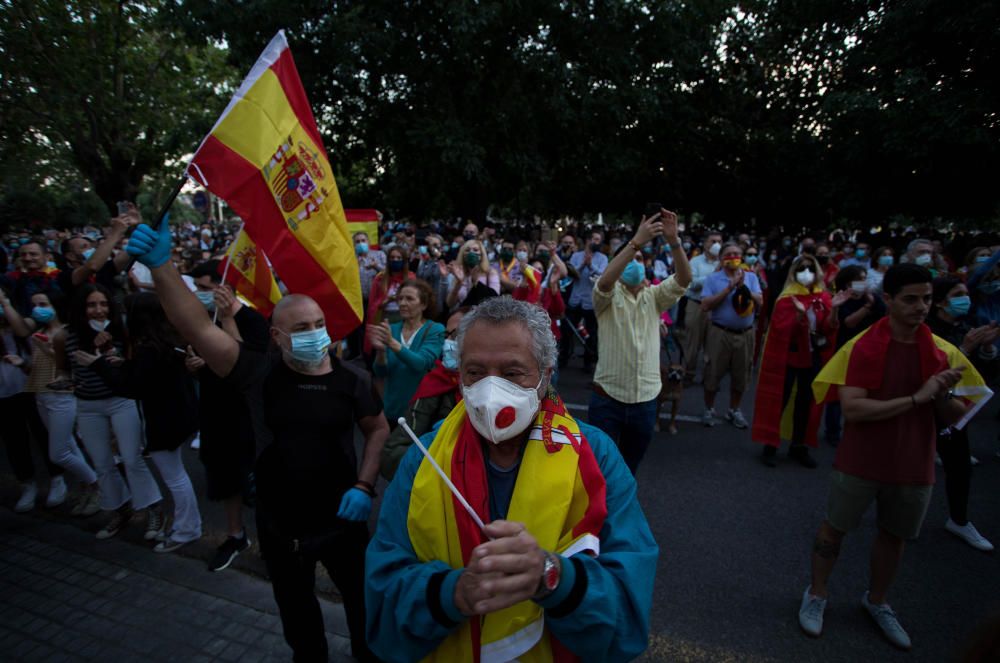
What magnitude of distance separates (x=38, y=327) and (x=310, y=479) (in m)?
3.87

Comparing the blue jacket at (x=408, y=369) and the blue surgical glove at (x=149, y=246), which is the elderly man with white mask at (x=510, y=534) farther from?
the blue jacket at (x=408, y=369)

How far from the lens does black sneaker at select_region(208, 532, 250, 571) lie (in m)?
3.72

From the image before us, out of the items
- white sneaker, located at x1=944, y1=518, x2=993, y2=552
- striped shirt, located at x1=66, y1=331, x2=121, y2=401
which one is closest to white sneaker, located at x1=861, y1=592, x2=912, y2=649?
white sneaker, located at x1=944, y1=518, x2=993, y2=552

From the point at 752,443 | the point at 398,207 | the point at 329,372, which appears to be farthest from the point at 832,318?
the point at 398,207

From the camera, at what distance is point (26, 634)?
3156mm

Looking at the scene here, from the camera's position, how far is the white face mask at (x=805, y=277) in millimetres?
5316

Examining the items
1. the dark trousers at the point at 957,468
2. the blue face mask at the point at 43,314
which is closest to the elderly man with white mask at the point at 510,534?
the dark trousers at the point at 957,468

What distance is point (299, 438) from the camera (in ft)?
8.37

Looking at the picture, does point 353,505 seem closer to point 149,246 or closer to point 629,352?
point 149,246

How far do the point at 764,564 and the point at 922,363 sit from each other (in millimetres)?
1688

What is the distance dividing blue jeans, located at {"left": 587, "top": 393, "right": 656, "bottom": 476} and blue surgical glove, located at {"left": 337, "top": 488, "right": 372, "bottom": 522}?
1.87 meters

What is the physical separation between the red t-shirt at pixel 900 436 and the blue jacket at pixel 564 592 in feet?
6.68

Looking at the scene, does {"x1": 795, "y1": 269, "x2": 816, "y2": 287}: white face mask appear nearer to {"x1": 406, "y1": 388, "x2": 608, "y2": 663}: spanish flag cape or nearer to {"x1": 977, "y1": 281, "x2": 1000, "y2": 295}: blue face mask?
{"x1": 977, "y1": 281, "x2": 1000, "y2": 295}: blue face mask

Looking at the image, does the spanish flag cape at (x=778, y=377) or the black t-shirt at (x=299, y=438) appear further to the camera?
the spanish flag cape at (x=778, y=377)
